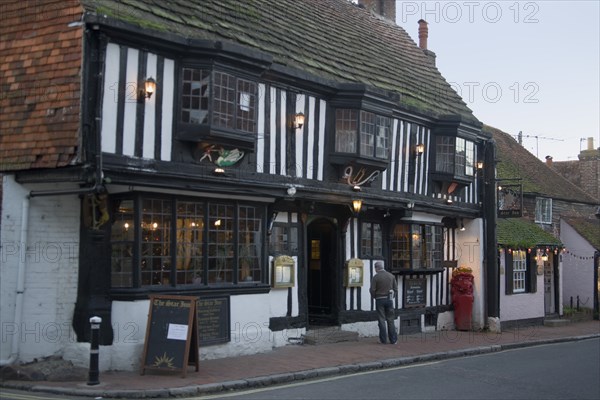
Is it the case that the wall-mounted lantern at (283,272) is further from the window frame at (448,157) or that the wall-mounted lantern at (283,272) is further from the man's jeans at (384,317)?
the window frame at (448,157)

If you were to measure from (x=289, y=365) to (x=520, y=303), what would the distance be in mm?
13506

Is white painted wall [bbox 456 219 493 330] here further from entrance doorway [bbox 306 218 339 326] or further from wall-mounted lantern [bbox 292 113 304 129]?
wall-mounted lantern [bbox 292 113 304 129]

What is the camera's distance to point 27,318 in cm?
1179

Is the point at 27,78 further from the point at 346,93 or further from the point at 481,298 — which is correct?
the point at 481,298

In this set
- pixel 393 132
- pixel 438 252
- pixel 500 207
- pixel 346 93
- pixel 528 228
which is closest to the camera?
pixel 346 93

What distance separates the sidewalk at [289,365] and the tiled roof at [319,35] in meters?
5.81

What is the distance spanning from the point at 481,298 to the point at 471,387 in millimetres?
10028

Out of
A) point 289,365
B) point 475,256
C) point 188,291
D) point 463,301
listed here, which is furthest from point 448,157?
point 188,291

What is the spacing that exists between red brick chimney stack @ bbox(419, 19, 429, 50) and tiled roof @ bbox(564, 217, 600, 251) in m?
10.1

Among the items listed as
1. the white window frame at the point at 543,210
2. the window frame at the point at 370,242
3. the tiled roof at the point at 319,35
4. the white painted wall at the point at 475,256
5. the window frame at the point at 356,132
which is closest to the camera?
the tiled roof at the point at 319,35

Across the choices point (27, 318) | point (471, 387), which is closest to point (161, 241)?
point (27, 318)

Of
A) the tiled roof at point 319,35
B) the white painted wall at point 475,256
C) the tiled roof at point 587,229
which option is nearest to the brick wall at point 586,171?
the tiled roof at point 587,229

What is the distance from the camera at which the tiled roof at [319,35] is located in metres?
13.0

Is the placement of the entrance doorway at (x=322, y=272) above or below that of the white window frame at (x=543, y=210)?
below
